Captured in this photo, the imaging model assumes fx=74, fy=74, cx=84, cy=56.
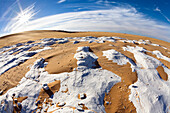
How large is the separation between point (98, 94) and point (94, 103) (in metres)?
0.43

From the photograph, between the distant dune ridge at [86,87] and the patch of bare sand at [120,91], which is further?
the patch of bare sand at [120,91]

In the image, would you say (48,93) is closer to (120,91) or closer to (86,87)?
(86,87)

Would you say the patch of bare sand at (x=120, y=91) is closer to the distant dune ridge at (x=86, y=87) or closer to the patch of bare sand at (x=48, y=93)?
the distant dune ridge at (x=86, y=87)

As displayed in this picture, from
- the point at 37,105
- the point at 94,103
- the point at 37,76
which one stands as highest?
the point at 37,76

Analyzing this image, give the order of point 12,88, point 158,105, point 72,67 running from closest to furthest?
1. point 158,105
2. point 12,88
3. point 72,67

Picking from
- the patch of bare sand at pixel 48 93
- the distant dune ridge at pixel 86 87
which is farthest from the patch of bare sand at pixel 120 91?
the patch of bare sand at pixel 48 93

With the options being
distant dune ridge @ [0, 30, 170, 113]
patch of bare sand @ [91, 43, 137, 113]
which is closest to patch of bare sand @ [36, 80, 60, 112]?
distant dune ridge @ [0, 30, 170, 113]

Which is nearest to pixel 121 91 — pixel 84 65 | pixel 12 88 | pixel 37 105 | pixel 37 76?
pixel 84 65

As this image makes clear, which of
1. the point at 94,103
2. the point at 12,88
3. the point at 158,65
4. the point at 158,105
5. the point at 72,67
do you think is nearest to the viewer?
the point at 94,103

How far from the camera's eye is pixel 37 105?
112 inches

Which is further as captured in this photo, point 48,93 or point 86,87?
point 86,87

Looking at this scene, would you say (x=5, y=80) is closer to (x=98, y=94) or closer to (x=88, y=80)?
(x=88, y=80)

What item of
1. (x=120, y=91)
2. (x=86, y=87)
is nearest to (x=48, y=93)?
(x=86, y=87)

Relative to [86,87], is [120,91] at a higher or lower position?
lower
